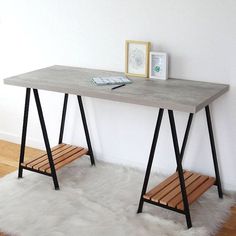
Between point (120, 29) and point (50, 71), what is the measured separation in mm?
578

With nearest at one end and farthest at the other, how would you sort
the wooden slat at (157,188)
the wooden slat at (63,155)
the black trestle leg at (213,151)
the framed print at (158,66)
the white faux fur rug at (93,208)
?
the white faux fur rug at (93,208), the wooden slat at (157,188), the black trestle leg at (213,151), the framed print at (158,66), the wooden slat at (63,155)

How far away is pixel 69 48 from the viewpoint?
3.12 meters

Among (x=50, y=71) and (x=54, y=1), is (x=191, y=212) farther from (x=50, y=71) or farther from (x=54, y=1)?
(x=54, y=1)

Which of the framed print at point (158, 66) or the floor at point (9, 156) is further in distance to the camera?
the floor at point (9, 156)

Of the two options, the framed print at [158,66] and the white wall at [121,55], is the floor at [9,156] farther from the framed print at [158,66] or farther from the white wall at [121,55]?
the framed print at [158,66]

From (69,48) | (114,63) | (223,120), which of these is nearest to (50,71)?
(69,48)

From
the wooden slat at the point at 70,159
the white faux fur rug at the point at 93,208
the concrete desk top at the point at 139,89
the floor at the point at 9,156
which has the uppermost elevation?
the concrete desk top at the point at 139,89

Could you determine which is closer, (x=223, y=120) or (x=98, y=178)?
(x=223, y=120)

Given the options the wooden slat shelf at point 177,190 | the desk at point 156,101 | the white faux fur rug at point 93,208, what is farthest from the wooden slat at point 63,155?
the wooden slat shelf at point 177,190

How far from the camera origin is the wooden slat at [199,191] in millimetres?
2410

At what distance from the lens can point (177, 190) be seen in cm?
251

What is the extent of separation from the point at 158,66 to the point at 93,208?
38.2 inches

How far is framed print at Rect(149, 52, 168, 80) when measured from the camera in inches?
105

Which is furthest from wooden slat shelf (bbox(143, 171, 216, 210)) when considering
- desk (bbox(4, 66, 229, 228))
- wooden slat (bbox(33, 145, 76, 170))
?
wooden slat (bbox(33, 145, 76, 170))
